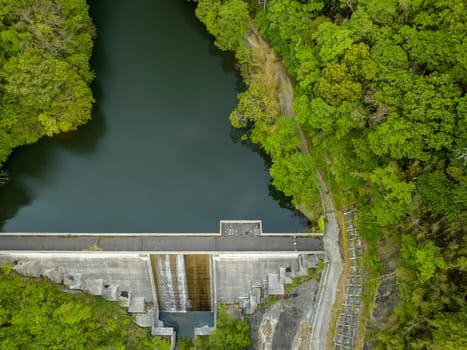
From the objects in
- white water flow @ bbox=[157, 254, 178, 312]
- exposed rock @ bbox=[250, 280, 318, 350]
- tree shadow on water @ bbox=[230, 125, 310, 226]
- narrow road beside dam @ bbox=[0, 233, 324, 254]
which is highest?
tree shadow on water @ bbox=[230, 125, 310, 226]

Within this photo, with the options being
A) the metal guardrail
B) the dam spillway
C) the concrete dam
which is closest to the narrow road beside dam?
the concrete dam

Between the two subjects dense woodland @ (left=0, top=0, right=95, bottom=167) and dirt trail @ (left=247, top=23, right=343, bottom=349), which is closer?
dirt trail @ (left=247, top=23, right=343, bottom=349)

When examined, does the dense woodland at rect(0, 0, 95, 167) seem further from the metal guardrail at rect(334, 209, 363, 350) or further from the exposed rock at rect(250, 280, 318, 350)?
the metal guardrail at rect(334, 209, 363, 350)

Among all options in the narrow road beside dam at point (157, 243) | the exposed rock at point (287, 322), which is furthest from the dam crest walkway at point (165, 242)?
the exposed rock at point (287, 322)

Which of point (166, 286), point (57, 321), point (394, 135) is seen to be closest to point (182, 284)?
point (166, 286)

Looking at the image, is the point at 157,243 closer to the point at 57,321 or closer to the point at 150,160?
the point at 150,160

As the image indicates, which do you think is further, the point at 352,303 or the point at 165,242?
the point at 165,242

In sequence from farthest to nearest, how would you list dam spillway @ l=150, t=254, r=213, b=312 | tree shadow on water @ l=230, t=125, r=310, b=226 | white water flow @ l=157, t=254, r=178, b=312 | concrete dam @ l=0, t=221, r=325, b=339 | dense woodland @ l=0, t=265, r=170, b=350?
tree shadow on water @ l=230, t=125, r=310, b=226
white water flow @ l=157, t=254, r=178, b=312
dam spillway @ l=150, t=254, r=213, b=312
concrete dam @ l=0, t=221, r=325, b=339
dense woodland @ l=0, t=265, r=170, b=350
